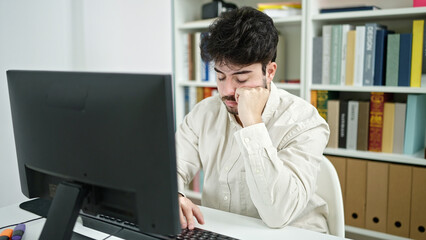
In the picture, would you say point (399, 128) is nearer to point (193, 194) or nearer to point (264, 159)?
point (264, 159)

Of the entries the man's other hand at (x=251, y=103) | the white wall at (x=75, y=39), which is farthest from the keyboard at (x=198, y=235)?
the white wall at (x=75, y=39)

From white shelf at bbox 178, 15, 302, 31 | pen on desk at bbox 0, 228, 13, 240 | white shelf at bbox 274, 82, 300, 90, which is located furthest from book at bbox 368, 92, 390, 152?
pen on desk at bbox 0, 228, 13, 240

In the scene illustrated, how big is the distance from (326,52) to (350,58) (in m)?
0.12

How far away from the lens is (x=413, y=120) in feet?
6.03

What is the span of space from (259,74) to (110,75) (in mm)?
698

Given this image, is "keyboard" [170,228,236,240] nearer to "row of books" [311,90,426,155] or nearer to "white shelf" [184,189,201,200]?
"row of books" [311,90,426,155]

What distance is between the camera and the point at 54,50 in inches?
75.7

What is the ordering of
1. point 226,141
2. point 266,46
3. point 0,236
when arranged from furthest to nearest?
point 226,141, point 266,46, point 0,236

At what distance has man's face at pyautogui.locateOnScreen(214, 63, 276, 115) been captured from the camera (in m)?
1.28

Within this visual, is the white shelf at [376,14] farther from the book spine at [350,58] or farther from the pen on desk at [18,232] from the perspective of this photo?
the pen on desk at [18,232]

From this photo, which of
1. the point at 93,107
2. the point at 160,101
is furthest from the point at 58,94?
the point at 160,101

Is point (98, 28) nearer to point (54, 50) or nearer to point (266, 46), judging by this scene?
point (54, 50)

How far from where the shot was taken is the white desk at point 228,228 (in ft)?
3.31

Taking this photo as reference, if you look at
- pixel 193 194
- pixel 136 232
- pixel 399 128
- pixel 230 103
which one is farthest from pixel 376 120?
pixel 136 232
